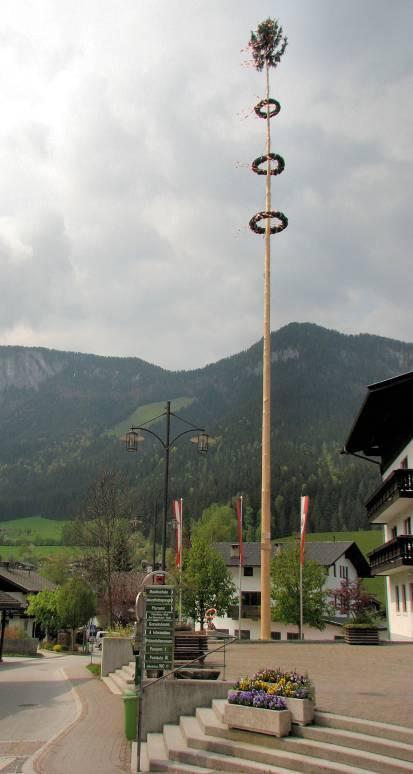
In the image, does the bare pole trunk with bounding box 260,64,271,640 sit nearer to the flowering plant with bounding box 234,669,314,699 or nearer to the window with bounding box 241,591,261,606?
the flowering plant with bounding box 234,669,314,699

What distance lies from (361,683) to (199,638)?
4006 millimetres

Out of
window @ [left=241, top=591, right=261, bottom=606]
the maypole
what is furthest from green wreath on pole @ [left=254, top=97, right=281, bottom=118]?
window @ [left=241, top=591, right=261, bottom=606]

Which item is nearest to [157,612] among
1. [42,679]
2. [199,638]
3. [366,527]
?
[199,638]

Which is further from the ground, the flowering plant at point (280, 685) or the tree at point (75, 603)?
the tree at point (75, 603)

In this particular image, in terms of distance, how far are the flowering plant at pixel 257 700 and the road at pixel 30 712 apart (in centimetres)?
350

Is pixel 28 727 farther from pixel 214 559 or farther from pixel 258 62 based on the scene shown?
pixel 214 559

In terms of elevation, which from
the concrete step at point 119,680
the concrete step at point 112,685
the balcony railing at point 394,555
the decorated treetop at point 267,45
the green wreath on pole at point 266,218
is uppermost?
the decorated treetop at point 267,45

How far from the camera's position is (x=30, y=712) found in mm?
19438

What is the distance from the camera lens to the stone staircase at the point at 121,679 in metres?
20.7

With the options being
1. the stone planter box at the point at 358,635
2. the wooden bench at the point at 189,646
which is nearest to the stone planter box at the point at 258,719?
the wooden bench at the point at 189,646

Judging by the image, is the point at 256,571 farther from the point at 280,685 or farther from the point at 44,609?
the point at 280,685

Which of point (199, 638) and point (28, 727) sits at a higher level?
point (199, 638)

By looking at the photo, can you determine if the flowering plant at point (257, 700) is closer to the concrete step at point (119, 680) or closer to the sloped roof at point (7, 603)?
the concrete step at point (119, 680)

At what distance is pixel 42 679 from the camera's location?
3041 cm
